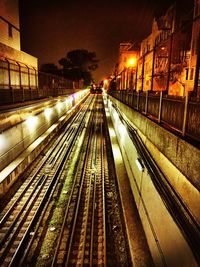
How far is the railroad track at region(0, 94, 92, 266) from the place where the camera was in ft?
19.0

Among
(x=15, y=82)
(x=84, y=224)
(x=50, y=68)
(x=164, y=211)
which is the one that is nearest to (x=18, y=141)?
(x=84, y=224)

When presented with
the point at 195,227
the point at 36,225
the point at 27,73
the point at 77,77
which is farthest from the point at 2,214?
the point at 77,77

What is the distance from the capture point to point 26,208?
7.59 m

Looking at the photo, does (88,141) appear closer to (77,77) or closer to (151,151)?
(151,151)

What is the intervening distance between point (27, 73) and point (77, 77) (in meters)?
55.9

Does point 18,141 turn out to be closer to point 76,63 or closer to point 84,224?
point 84,224

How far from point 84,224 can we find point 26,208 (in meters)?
2.16

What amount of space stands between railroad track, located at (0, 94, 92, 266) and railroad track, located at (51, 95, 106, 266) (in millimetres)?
922

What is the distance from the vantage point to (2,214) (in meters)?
7.19

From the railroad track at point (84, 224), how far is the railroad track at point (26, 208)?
92cm

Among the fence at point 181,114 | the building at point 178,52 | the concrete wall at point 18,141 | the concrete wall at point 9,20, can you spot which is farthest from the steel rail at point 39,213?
the concrete wall at point 9,20

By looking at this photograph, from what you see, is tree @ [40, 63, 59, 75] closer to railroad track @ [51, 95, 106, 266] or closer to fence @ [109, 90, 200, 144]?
railroad track @ [51, 95, 106, 266]

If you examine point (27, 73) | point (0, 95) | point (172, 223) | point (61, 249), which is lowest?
point (61, 249)

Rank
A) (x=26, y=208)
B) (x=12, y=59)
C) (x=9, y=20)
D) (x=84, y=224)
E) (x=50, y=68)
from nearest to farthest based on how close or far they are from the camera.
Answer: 1. (x=84, y=224)
2. (x=26, y=208)
3. (x=12, y=59)
4. (x=9, y=20)
5. (x=50, y=68)
